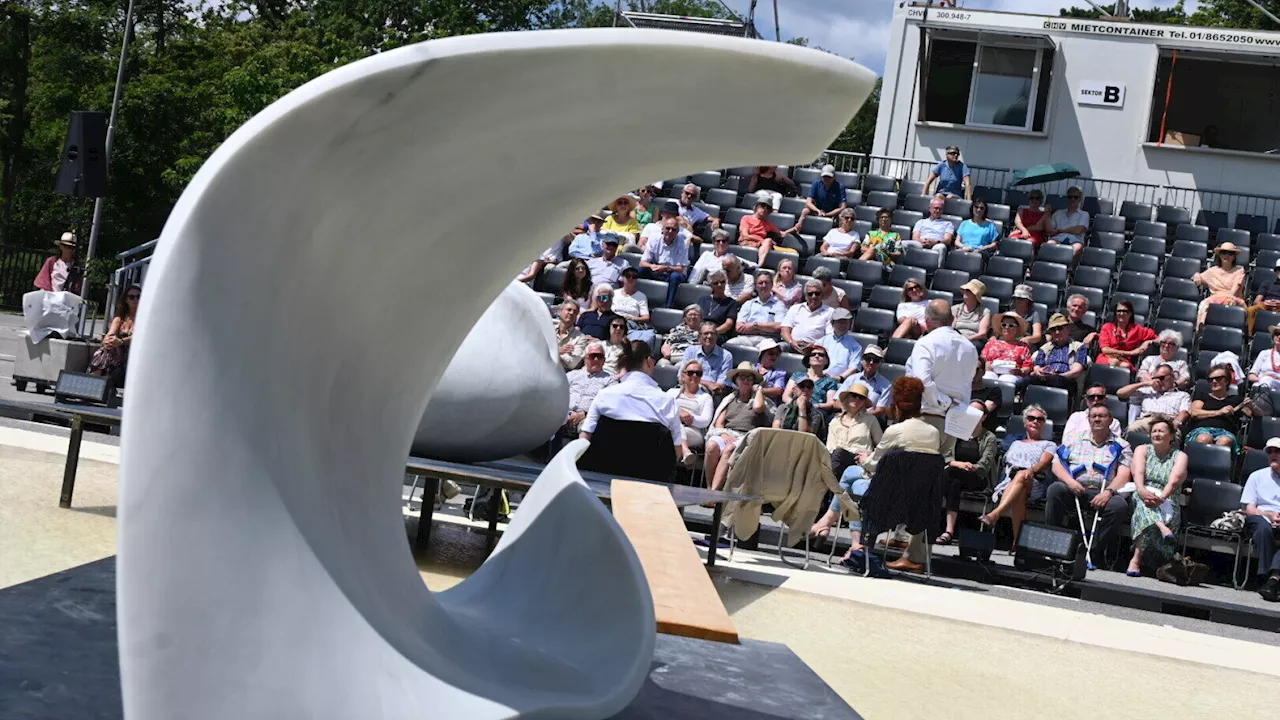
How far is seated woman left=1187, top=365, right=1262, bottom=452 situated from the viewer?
442 inches

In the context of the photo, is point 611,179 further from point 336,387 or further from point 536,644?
point 536,644

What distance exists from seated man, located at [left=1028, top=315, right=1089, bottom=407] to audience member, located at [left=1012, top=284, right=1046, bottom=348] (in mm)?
261

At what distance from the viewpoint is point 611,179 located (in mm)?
3029

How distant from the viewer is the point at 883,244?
51.0 ft

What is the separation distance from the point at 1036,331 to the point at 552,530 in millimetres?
9995

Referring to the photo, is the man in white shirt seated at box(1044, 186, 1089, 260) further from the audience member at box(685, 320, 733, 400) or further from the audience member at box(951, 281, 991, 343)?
the audience member at box(685, 320, 733, 400)

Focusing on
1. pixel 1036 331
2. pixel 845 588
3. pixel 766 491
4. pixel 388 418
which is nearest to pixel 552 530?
pixel 388 418

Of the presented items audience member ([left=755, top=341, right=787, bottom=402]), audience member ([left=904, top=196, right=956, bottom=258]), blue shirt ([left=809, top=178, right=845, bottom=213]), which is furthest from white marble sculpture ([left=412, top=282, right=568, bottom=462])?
blue shirt ([left=809, top=178, right=845, bottom=213])

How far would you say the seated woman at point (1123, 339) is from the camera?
1276 cm

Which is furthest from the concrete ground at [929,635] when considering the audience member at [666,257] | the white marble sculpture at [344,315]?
the audience member at [666,257]

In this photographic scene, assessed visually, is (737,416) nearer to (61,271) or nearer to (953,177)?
(953,177)

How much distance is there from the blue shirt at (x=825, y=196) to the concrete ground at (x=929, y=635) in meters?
8.90

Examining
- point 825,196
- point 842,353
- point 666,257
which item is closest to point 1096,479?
point 842,353

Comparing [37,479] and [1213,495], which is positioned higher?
[1213,495]
